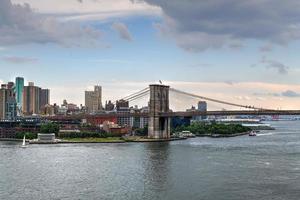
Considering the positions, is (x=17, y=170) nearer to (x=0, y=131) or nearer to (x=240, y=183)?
(x=240, y=183)

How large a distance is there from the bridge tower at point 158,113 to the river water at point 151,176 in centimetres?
2555

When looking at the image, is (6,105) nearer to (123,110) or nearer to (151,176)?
(123,110)

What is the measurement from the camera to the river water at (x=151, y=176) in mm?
22375

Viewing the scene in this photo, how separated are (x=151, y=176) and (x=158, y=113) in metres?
38.3

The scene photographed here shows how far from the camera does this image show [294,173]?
A: 93.2 feet

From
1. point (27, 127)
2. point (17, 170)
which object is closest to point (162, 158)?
point (17, 170)

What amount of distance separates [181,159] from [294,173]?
1017 cm

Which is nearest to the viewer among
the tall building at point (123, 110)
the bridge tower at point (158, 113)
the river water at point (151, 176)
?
the river water at point (151, 176)

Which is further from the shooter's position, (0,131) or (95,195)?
(0,131)

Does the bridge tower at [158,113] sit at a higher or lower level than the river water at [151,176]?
higher

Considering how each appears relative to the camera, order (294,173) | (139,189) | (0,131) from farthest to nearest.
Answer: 1. (0,131)
2. (294,173)
3. (139,189)

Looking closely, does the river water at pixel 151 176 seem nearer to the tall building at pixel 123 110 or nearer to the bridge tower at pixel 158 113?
the bridge tower at pixel 158 113

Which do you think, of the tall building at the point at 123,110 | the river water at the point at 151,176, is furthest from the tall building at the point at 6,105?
the river water at the point at 151,176

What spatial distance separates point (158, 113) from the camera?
66062 mm
